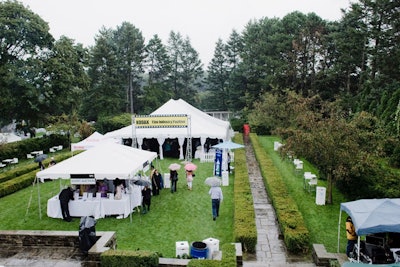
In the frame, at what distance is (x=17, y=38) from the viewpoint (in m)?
26.8

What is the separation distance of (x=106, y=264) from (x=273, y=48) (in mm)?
41432

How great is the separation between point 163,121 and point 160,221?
10.3 meters

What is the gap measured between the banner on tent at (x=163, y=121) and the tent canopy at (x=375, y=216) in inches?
541

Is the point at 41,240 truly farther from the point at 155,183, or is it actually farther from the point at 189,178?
→ the point at 189,178

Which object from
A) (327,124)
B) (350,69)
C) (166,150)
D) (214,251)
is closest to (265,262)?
(214,251)

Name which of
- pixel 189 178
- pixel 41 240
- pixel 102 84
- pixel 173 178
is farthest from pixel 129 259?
pixel 102 84

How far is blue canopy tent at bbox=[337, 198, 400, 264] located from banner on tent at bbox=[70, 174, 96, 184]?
319 inches

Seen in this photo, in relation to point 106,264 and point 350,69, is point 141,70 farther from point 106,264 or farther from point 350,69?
point 106,264

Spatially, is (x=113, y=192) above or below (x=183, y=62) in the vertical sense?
below

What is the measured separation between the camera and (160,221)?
11875mm

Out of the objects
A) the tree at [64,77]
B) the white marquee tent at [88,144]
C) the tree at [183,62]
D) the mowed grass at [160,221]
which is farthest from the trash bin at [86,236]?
the tree at [183,62]

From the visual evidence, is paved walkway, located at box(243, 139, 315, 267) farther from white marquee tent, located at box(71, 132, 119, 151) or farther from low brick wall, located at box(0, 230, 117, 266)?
white marquee tent, located at box(71, 132, 119, 151)

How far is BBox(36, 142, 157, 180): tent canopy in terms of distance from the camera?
469 inches

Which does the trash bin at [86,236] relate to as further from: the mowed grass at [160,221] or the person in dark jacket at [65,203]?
the person in dark jacket at [65,203]
